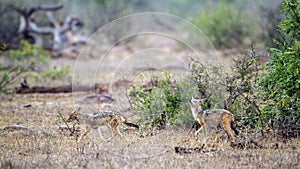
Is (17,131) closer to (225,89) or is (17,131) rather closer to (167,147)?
(167,147)

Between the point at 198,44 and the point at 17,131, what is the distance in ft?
53.3

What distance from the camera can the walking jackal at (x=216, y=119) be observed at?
7582mm

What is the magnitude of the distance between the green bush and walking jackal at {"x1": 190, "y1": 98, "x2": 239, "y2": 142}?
2.30 feet

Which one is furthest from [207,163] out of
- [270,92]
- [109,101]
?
[109,101]

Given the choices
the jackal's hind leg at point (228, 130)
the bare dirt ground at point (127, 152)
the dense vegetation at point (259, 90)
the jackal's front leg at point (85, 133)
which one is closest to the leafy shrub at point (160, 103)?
the dense vegetation at point (259, 90)

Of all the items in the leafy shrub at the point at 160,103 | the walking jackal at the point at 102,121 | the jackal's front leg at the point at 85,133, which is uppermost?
the leafy shrub at the point at 160,103

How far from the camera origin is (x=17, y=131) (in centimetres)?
868

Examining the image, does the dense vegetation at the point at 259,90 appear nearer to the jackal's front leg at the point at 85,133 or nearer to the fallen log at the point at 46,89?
the jackal's front leg at the point at 85,133

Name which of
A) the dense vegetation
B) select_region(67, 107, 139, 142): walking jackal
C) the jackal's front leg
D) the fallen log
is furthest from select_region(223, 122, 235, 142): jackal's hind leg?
the fallen log

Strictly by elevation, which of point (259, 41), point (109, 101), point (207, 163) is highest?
point (259, 41)

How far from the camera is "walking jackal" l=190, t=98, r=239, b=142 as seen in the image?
758 centimetres

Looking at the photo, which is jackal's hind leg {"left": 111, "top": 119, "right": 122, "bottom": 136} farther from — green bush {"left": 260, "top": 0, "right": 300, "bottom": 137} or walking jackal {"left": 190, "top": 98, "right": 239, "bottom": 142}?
green bush {"left": 260, "top": 0, "right": 300, "bottom": 137}

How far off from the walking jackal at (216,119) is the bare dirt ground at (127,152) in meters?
0.21

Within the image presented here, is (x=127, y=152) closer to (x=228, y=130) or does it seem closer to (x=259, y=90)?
(x=228, y=130)
